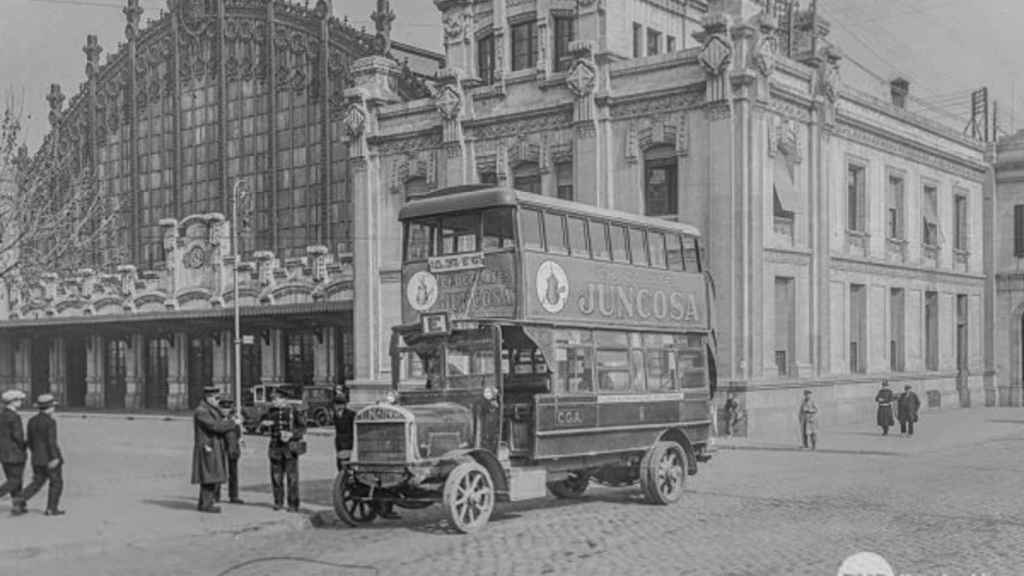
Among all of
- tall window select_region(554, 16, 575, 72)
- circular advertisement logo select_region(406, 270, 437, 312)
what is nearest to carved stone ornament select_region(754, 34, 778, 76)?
tall window select_region(554, 16, 575, 72)

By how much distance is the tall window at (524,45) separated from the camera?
132ft

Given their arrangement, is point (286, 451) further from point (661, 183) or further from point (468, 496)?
point (661, 183)

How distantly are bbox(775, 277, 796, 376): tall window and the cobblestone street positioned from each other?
36.4 ft

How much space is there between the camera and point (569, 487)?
Result: 19.2 m

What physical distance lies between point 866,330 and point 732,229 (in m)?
9.42

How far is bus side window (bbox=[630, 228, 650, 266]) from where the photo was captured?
61.4ft

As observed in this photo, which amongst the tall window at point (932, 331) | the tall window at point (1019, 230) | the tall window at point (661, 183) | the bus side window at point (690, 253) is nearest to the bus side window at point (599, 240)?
the bus side window at point (690, 253)

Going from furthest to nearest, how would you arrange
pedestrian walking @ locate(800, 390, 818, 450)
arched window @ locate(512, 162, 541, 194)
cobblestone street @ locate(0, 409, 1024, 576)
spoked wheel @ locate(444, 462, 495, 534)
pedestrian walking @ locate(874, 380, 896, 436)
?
1. arched window @ locate(512, 162, 541, 194)
2. pedestrian walking @ locate(874, 380, 896, 436)
3. pedestrian walking @ locate(800, 390, 818, 450)
4. spoked wheel @ locate(444, 462, 495, 534)
5. cobblestone street @ locate(0, 409, 1024, 576)

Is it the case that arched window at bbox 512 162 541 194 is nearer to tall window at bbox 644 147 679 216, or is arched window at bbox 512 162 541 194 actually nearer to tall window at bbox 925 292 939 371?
tall window at bbox 644 147 679 216

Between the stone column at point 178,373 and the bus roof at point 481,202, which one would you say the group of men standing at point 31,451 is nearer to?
the bus roof at point 481,202

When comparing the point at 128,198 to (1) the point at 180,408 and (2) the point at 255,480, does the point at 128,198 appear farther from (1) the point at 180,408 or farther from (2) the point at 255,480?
(2) the point at 255,480

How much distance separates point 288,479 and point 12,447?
392 centimetres

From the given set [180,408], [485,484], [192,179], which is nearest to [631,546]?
[485,484]

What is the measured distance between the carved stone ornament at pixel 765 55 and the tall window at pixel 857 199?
7.91 metres
